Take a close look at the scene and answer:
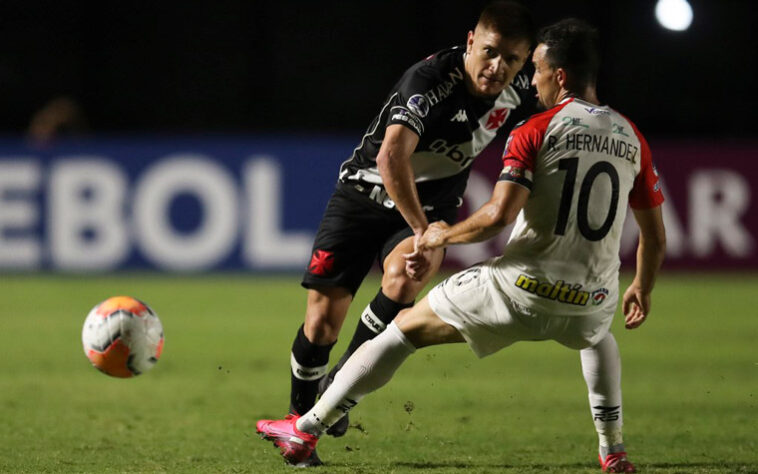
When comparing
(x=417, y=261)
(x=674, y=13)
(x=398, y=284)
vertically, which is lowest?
(x=398, y=284)

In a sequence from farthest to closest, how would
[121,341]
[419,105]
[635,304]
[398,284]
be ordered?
[121,341]
[398,284]
[419,105]
[635,304]

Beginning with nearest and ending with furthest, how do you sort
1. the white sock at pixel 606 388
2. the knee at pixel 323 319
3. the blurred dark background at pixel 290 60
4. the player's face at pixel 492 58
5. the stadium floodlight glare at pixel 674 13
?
the white sock at pixel 606 388, the player's face at pixel 492 58, the knee at pixel 323 319, the stadium floodlight glare at pixel 674 13, the blurred dark background at pixel 290 60

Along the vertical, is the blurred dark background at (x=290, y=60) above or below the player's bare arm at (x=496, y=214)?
below

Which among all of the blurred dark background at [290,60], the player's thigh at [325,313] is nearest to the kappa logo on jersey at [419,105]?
the player's thigh at [325,313]

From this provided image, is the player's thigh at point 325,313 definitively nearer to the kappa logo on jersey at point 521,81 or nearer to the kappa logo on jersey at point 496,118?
the kappa logo on jersey at point 496,118

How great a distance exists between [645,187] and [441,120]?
1172 millimetres

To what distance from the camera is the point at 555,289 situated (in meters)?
4.71

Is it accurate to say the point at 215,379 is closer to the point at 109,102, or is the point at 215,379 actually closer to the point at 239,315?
the point at 239,315

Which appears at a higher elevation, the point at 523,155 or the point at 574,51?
the point at 574,51

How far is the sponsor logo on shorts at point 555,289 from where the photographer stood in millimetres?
4711

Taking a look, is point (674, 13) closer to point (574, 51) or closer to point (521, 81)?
point (521, 81)

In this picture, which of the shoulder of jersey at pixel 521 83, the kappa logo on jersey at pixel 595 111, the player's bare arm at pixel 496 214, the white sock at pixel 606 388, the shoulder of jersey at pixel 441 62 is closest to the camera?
the player's bare arm at pixel 496 214

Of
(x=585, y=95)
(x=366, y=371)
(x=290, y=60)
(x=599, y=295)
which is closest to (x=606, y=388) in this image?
(x=599, y=295)

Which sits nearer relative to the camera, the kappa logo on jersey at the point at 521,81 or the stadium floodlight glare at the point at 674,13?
the kappa logo on jersey at the point at 521,81
